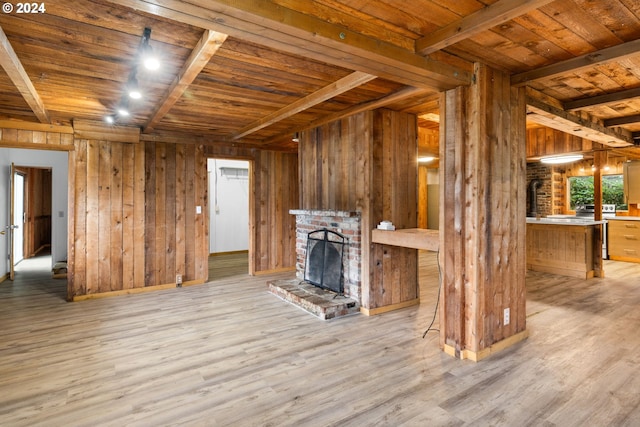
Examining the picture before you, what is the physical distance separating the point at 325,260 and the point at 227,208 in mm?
4934

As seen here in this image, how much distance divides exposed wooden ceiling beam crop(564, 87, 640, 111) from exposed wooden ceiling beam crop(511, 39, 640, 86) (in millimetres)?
1247

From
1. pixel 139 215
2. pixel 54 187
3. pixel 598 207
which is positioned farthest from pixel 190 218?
pixel 598 207

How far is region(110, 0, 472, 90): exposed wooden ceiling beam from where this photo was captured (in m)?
1.50

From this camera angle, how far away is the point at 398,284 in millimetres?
4121

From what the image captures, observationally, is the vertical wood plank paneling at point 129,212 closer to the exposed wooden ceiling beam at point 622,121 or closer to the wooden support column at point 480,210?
the wooden support column at point 480,210

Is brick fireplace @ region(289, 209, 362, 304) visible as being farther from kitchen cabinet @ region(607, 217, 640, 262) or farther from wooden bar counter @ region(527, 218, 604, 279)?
kitchen cabinet @ region(607, 217, 640, 262)

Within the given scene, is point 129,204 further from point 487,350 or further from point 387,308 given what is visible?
point 487,350

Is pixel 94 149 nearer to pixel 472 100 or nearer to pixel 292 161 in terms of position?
pixel 292 161

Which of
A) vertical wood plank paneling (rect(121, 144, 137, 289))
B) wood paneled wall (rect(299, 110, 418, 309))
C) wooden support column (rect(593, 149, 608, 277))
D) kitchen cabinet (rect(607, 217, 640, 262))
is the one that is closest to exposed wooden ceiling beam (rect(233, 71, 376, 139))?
wood paneled wall (rect(299, 110, 418, 309))

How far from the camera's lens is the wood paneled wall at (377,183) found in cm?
383

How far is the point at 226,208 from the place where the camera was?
8.63m

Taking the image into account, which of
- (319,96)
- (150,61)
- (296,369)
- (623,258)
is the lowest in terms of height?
(296,369)

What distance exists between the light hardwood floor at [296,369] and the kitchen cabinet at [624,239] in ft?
11.4

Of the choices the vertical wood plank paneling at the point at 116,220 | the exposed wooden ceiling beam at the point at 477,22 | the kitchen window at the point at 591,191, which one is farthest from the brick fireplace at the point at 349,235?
the kitchen window at the point at 591,191
